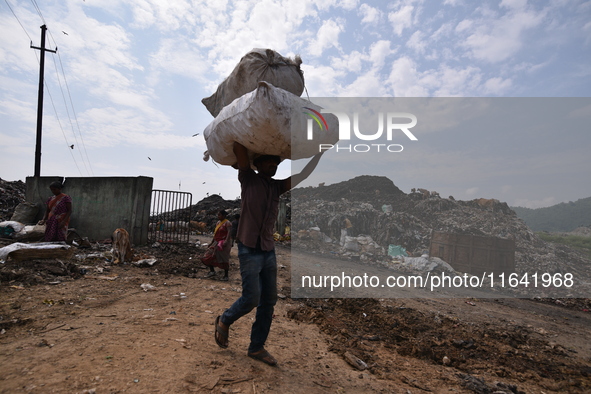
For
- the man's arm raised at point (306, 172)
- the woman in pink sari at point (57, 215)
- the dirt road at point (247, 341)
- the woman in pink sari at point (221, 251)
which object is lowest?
the dirt road at point (247, 341)

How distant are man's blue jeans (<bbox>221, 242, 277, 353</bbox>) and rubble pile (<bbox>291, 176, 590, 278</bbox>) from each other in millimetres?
8882

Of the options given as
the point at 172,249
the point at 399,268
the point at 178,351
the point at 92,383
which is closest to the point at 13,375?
the point at 92,383

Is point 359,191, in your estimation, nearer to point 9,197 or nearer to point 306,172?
point 9,197

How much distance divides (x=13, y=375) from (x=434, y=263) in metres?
9.42

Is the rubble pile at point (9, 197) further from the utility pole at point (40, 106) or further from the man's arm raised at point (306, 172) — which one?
the man's arm raised at point (306, 172)

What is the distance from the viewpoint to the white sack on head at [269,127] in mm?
2238

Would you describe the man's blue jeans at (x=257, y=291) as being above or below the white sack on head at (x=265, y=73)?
below

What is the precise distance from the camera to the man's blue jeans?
7.65ft

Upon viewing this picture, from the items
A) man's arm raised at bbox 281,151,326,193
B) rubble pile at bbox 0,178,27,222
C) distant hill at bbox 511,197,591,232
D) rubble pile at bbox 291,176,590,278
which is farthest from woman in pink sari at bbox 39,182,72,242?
distant hill at bbox 511,197,591,232

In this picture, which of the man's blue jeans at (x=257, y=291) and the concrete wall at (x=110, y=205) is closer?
the man's blue jeans at (x=257, y=291)

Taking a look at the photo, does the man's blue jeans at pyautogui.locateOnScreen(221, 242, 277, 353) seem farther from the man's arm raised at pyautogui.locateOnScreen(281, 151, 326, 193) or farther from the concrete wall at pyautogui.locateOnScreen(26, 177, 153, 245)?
the concrete wall at pyautogui.locateOnScreen(26, 177, 153, 245)

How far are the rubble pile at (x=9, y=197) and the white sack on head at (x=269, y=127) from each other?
12400 millimetres

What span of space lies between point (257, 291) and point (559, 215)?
101 ft

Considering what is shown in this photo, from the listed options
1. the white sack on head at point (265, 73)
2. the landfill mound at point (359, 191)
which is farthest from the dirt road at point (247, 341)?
the landfill mound at point (359, 191)
